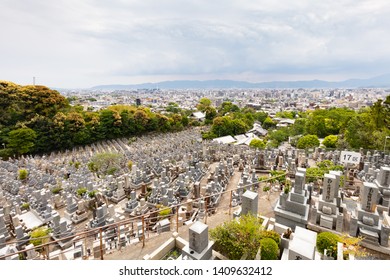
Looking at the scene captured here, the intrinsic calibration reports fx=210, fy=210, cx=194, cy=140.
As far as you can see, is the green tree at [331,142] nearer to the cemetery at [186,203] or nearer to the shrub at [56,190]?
the cemetery at [186,203]

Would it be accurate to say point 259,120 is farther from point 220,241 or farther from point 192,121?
point 220,241

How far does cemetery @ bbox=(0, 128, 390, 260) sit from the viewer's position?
5977 mm

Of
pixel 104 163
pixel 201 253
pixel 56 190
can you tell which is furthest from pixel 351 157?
pixel 104 163

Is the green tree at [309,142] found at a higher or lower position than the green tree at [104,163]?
higher

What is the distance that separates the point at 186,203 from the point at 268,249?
3.59 m

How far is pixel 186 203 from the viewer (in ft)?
25.8

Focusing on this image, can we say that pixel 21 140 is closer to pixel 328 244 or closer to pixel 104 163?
pixel 104 163

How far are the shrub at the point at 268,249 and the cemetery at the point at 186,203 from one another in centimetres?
28

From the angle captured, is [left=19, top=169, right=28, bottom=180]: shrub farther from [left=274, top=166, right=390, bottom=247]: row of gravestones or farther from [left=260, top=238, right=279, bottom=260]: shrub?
[left=260, top=238, right=279, bottom=260]: shrub

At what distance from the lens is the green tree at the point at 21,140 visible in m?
24.0

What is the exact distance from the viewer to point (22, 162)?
71.3 feet

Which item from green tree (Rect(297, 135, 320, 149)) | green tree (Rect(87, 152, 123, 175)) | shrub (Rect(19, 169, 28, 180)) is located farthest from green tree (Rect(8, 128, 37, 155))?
green tree (Rect(297, 135, 320, 149))

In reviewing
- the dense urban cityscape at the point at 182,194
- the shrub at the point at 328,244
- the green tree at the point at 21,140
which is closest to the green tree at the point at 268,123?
the dense urban cityscape at the point at 182,194
